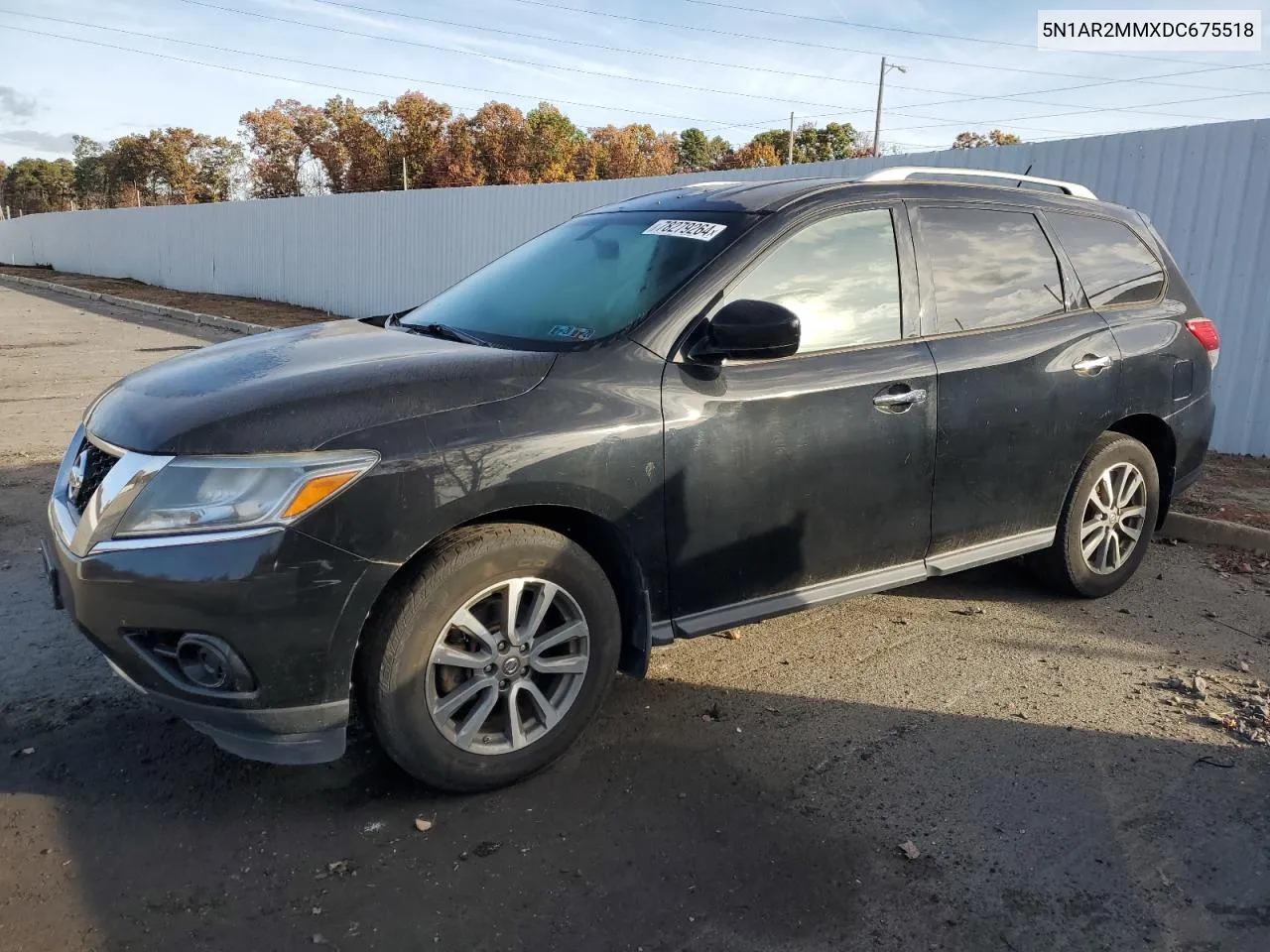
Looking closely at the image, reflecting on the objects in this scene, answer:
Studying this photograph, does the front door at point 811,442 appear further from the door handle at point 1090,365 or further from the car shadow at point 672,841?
the door handle at point 1090,365

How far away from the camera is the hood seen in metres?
2.71

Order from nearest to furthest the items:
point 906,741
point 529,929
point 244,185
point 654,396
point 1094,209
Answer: point 529,929 → point 654,396 → point 906,741 → point 1094,209 → point 244,185

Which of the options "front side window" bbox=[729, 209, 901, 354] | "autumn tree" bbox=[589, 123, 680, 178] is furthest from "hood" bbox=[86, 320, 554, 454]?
"autumn tree" bbox=[589, 123, 680, 178]

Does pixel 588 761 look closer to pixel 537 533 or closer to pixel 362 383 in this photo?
pixel 537 533

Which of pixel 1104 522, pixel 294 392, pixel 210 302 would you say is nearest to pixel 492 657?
pixel 294 392

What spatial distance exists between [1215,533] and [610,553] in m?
4.39

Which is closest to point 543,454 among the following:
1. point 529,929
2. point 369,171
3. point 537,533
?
point 537,533

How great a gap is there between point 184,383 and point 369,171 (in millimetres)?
53169

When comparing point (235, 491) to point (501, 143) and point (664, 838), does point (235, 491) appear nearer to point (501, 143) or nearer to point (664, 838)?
point (664, 838)

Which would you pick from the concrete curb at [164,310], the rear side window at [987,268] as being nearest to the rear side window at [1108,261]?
the rear side window at [987,268]

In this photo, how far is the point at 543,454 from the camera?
9.63ft

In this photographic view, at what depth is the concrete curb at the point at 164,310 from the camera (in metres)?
16.9

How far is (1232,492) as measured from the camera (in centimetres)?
682

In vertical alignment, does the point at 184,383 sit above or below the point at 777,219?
below
